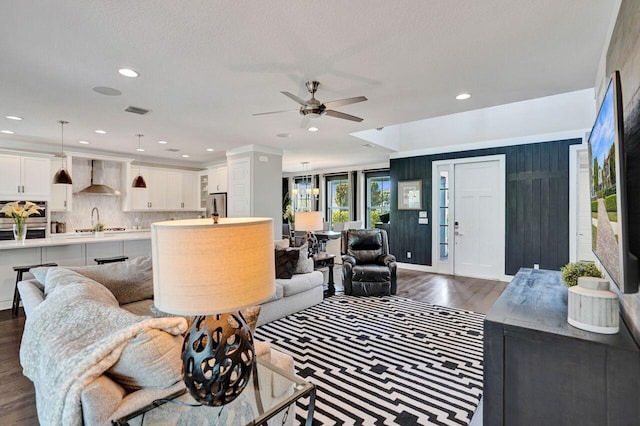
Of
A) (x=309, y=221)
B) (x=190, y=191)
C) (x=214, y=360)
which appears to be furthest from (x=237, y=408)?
(x=190, y=191)

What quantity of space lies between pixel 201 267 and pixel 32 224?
268 inches

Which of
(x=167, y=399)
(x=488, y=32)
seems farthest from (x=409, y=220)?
(x=167, y=399)

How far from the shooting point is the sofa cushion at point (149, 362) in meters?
1.25

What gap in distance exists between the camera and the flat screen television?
4.03 feet

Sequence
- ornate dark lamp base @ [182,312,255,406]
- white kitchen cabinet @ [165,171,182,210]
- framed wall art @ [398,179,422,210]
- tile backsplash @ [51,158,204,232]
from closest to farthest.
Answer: ornate dark lamp base @ [182,312,255,406], tile backsplash @ [51,158,204,232], framed wall art @ [398,179,422,210], white kitchen cabinet @ [165,171,182,210]

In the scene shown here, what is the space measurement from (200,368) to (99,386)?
0.40 m

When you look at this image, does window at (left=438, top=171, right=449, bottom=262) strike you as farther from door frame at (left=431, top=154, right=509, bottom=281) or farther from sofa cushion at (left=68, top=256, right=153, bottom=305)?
sofa cushion at (left=68, top=256, right=153, bottom=305)

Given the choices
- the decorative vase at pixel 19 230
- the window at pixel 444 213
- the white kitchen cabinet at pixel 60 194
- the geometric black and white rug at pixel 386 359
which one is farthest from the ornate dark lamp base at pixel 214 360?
the white kitchen cabinet at pixel 60 194

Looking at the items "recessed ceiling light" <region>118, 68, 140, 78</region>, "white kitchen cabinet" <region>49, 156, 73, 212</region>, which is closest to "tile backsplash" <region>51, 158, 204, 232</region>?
"white kitchen cabinet" <region>49, 156, 73, 212</region>

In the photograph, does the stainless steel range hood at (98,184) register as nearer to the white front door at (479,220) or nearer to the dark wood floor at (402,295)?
the dark wood floor at (402,295)

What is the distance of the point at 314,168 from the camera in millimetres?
10109

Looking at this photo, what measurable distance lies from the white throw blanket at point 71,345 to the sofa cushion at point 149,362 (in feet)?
0.11

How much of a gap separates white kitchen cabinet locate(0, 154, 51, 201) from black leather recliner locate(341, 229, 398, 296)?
18.3 ft

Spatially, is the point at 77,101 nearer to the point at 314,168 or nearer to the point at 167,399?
the point at 167,399
